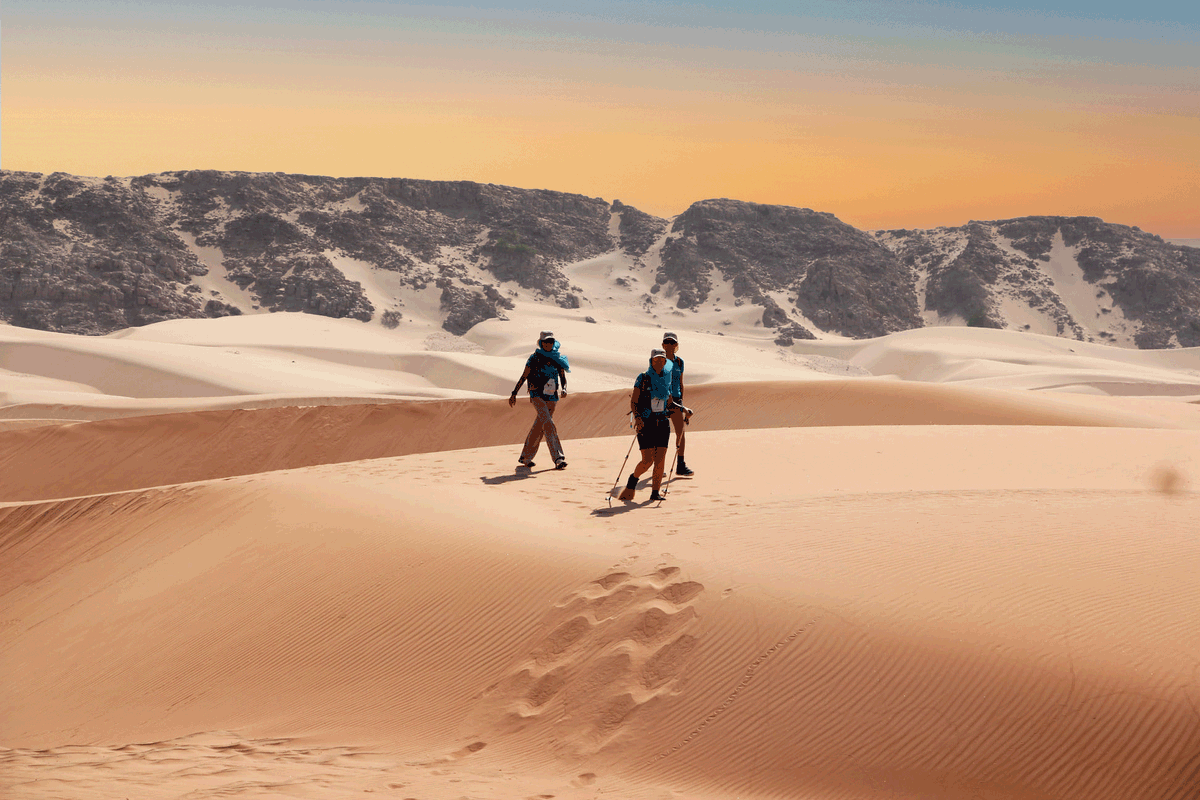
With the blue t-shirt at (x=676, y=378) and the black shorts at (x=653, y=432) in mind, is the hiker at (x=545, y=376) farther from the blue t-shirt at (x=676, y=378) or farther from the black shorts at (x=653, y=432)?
the black shorts at (x=653, y=432)

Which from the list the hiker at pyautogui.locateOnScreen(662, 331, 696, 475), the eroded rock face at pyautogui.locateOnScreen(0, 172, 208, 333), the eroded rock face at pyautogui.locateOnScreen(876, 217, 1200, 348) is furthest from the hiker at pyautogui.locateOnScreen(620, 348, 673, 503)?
the eroded rock face at pyautogui.locateOnScreen(876, 217, 1200, 348)

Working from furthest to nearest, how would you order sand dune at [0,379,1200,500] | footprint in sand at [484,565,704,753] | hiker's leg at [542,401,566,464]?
sand dune at [0,379,1200,500], hiker's leg at [542,401,566,464], footprint in sand at [484,565,704,753]

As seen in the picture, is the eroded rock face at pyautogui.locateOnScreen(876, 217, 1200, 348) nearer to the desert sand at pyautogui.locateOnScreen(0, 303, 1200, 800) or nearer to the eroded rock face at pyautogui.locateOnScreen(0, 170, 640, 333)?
the eroded rock face at pyautogui.locateOnScreen(0, 170, 640, 333)

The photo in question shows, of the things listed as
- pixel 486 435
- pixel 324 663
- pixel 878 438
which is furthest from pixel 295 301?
pixel 324 663

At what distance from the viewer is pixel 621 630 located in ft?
22.3

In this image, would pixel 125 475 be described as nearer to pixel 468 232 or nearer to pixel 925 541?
pixel 925 541

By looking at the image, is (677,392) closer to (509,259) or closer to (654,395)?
(654,395)

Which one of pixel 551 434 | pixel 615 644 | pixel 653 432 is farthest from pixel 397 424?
pixel 615 644

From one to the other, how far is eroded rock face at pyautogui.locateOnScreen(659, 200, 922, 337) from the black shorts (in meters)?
Result: 85.4

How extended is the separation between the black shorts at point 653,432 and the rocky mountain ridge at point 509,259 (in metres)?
72.9

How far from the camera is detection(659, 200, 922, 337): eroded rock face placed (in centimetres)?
10181

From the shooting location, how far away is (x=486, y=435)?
23016mm

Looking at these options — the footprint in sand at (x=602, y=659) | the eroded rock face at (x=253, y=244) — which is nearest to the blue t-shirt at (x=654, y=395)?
the footprint in sand at (x=602, y=659)

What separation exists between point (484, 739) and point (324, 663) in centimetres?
192
